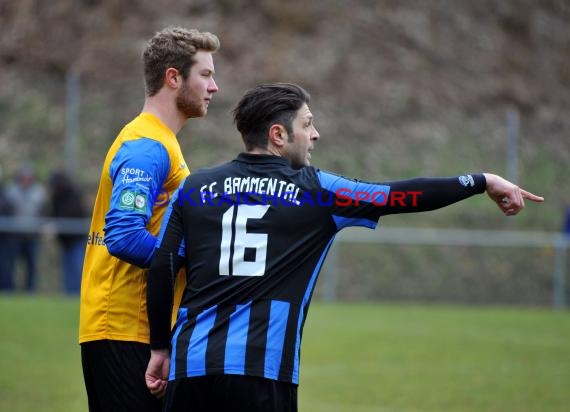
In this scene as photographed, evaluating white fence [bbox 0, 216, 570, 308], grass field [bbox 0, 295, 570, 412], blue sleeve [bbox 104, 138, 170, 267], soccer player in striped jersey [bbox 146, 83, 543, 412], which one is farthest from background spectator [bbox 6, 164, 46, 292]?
soccer player in striped jersey [bbox 146, 83, 543, 412]

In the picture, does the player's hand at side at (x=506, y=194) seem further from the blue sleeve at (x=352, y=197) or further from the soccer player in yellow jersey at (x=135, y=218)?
the soccer player in yellow jersey at (x=135, y=218)

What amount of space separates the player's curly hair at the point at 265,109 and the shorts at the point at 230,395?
882 millimetres

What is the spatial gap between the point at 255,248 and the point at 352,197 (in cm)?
40

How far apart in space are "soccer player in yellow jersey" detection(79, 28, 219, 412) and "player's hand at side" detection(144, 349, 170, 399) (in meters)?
0.15

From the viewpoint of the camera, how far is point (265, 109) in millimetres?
3686

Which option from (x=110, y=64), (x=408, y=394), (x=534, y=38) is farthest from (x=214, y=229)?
(x=534, y=38)

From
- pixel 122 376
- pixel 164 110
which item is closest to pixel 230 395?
pixel 122 376

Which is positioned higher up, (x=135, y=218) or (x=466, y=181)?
(x=466, y=181)

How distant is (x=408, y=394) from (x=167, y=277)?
5525mm

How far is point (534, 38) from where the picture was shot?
84.5 feet

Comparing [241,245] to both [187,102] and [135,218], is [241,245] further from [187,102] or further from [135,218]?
[187,102]

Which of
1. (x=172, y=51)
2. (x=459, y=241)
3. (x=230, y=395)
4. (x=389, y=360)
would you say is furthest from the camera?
(x=459, y=241)

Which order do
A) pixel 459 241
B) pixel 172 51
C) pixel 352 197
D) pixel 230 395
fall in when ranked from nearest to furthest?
pixel 230 395, pixel 352 197, pixel 172 51, pixel 459 241

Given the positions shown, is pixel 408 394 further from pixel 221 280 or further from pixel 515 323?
pixel 515 323
